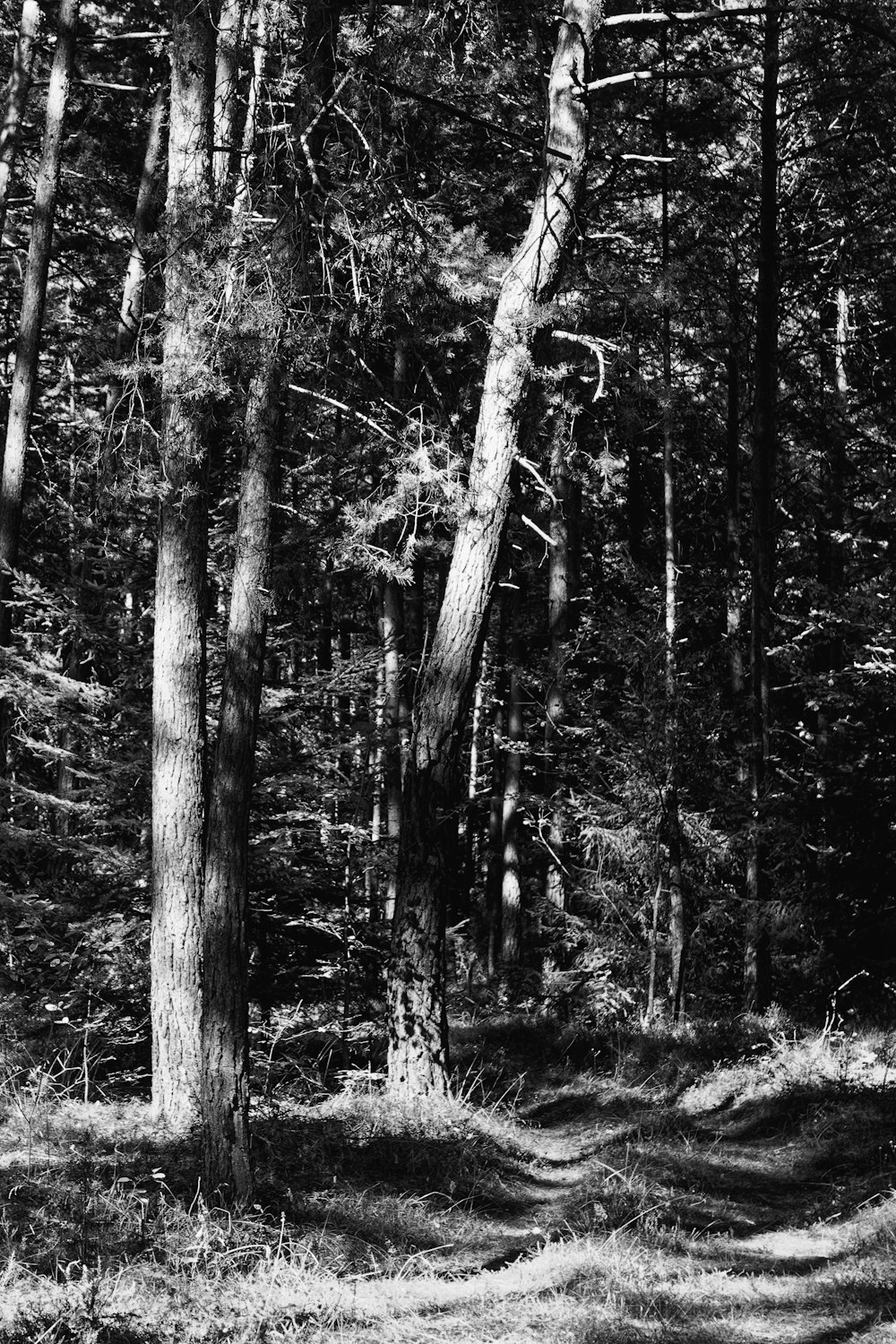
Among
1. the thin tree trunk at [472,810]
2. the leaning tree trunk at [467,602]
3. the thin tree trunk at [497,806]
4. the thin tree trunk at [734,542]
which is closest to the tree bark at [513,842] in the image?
the thin tree trunk at [497,806]

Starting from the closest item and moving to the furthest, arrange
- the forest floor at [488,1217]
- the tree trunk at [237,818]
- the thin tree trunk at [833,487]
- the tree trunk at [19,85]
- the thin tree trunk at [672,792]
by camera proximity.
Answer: the forest floor at [488,1217] < the tree trunk at [237,818] < the thin tree trunk at [672,792] < the tree trunk at [19,85] < the thin tree trunk at [833,487]

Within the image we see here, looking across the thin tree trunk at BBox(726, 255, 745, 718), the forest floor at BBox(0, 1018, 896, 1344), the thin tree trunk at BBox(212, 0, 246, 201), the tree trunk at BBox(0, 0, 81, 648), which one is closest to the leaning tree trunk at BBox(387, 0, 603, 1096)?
the forest floor at BBox(0, 1018, 896, 1344)

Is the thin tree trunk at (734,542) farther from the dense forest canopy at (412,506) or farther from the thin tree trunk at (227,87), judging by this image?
the thin tree trunk at (227,87)

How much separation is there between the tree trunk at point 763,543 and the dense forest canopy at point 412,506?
0.20 ft

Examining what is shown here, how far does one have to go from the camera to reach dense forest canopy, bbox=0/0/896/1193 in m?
7.25

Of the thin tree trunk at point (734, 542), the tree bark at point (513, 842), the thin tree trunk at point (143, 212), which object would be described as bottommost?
the tree bark at point (513, 842)

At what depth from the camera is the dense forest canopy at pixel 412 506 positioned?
285 inches

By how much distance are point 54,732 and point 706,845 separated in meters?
6.36

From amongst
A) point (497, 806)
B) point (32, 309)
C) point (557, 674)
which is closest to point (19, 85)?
point (32, 309)

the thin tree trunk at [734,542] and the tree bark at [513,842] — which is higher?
the thin tree trunk at [734,542]

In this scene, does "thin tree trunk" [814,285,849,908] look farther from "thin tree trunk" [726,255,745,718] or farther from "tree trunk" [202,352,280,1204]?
"tree trunk" [202,352,280,1204]

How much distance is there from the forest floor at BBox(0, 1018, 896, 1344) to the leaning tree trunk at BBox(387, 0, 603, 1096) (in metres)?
0.61

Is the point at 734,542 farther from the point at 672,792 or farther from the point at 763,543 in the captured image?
the point at 672,792

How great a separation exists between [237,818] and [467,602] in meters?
2.18
